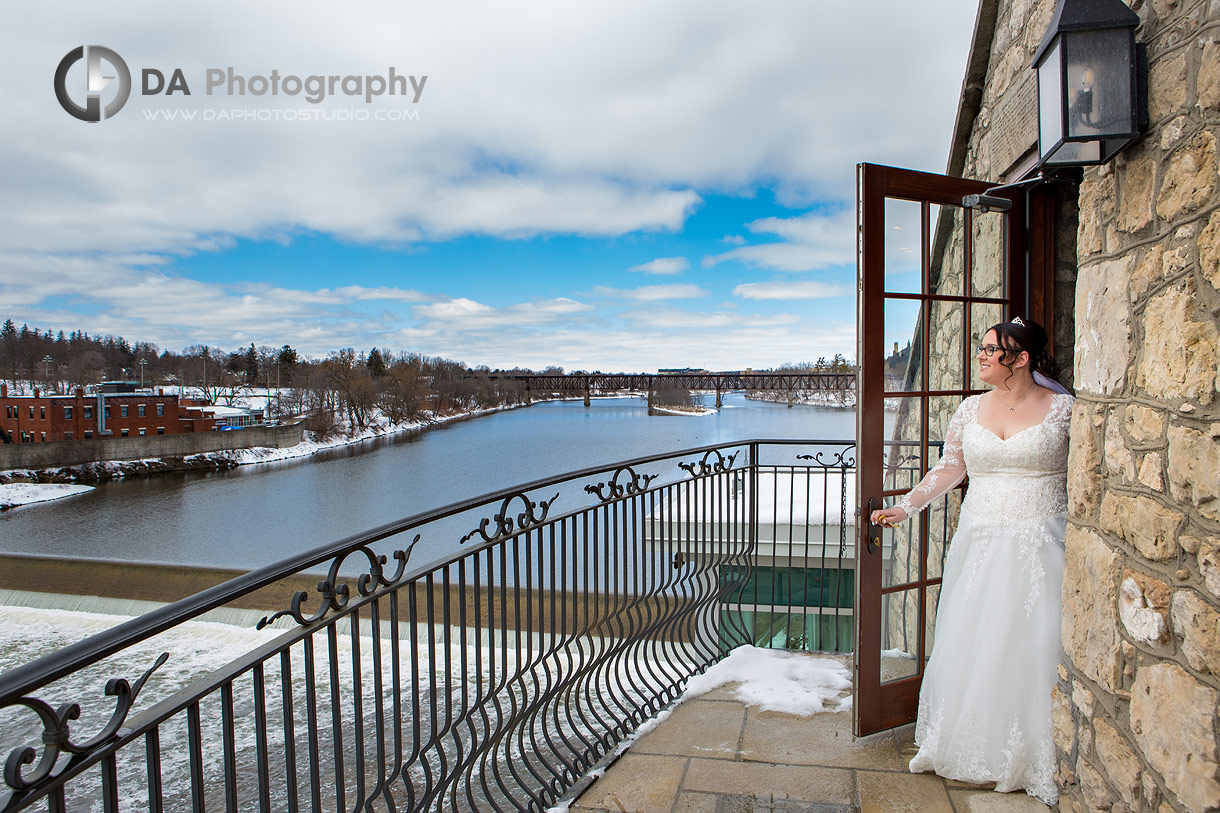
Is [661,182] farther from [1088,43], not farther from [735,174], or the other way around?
[1088,43]

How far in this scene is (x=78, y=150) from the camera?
89.6 feet

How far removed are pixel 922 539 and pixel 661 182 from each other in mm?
40587

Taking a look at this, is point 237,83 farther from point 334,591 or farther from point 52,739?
point 52,739

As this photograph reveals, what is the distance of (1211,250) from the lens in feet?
3.82

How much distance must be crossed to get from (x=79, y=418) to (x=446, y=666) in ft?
131

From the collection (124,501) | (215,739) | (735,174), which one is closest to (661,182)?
(735,174)

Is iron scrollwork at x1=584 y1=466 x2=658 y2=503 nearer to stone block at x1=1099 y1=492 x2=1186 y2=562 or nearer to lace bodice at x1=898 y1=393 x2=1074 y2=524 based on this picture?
lace bodice at x1=898 y1=393 x2=1074 y2=524

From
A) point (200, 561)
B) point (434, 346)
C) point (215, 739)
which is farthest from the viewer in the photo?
point (434, 346)

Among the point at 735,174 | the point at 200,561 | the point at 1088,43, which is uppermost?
the point at 735,174

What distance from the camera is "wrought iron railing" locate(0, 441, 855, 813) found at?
843mm

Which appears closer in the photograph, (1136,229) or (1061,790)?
(1136,229)

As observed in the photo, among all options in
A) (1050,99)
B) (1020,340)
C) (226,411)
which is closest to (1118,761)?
(1020,340)

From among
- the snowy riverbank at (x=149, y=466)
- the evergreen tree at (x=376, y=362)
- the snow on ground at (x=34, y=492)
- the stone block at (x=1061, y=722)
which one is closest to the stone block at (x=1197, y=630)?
the stone block at (x=1061, y=722)

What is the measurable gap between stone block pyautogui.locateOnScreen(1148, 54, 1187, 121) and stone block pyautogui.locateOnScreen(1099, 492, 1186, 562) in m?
0.83
